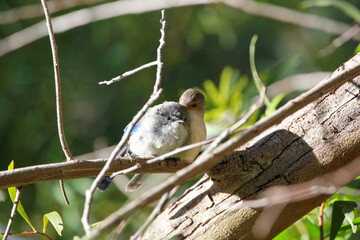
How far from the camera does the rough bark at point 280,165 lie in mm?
2350

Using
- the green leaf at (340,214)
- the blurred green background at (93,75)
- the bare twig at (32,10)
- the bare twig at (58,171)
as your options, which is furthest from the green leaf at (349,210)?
the bare twig at (32,10)

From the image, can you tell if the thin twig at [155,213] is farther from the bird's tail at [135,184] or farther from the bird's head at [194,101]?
the bird's head at [194,101]

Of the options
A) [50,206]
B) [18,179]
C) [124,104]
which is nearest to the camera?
[18,179]

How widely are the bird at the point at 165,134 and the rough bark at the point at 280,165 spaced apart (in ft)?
1.68

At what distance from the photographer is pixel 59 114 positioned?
2.19 metres

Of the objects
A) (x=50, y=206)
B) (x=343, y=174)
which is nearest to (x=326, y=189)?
(x=343, y=174)

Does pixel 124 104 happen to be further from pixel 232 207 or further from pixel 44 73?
pixel 232 207

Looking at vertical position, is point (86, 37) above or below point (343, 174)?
above

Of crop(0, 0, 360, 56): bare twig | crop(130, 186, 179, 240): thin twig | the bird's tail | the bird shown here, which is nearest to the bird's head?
the bird

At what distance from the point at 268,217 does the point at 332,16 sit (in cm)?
511

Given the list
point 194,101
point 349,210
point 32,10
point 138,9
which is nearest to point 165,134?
point 194,101

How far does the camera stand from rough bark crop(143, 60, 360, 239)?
235cm

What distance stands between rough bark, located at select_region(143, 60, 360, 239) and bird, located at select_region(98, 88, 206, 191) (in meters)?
0.51

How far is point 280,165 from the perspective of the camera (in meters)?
2.40
